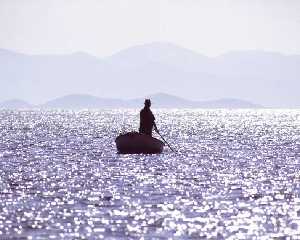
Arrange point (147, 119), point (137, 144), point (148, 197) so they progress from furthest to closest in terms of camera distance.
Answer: point (137, 144)
point (147, 119)
point (148, 197)

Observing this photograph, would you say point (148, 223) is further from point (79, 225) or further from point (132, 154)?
point (132, 154)

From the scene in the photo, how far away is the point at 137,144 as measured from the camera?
68938mm

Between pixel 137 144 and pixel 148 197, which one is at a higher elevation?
pixel 137 144

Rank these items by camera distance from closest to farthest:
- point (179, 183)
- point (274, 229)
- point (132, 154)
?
point (274, 229) → point (179, 183) → point (132, 154)

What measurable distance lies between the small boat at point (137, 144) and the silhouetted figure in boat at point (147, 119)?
Answer: 458 mm

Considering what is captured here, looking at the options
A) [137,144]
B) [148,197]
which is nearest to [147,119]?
[137,144]

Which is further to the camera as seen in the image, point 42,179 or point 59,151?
point 59,151

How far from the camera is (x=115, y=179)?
53688mm

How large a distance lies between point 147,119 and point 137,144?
11.0 ft

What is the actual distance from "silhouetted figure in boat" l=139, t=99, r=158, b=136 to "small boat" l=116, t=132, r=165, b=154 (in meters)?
0.46

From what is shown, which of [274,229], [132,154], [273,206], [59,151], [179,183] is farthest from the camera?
[59,151]

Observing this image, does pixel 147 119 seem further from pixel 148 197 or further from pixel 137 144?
pixel 148 197

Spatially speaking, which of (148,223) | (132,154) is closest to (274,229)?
(148,223)

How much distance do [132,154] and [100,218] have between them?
39.2 metres
